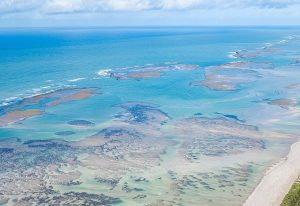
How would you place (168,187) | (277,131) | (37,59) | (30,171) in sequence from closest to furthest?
(168,187) → (30,171) → (277,131) → (37,59)

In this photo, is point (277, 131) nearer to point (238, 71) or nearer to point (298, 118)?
point (298, 118)

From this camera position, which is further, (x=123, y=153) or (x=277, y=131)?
(x=277, y=131)

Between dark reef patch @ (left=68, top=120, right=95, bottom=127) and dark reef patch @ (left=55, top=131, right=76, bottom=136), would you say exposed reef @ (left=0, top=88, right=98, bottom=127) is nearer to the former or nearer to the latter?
dark reef patch @ (left=68, top=120, right=95, bottom=127)

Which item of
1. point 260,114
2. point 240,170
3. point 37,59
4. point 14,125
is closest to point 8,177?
point 14,125

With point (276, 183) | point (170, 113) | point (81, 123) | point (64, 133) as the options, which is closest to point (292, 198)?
point (276, 183)

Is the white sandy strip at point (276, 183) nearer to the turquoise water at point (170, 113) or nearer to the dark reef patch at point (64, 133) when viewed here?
the turquoise water at point (170, 113)

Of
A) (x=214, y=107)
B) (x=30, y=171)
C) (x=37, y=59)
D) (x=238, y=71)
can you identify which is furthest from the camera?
(x=37, y=59)

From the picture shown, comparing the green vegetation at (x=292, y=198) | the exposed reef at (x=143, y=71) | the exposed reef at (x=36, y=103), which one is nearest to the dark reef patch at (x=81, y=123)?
the exposed reef at (x=36, y=103)
